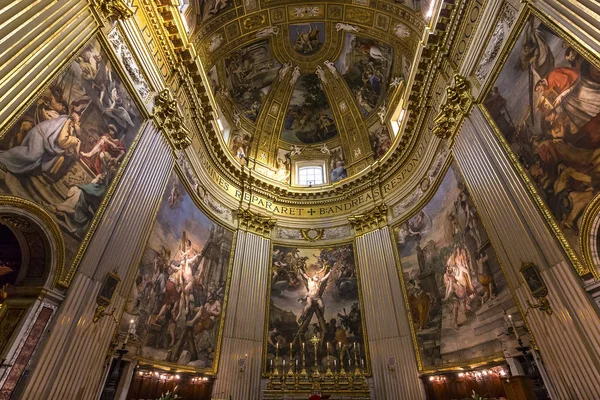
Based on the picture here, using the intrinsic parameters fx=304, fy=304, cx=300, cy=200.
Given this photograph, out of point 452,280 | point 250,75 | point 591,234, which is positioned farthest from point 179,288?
point 250,75

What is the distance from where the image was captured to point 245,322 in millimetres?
13312

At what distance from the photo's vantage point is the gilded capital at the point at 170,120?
10586 mm

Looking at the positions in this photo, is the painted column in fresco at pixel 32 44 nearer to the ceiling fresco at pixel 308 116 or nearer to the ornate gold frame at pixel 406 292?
the ornate gold frame at pixel 406 292

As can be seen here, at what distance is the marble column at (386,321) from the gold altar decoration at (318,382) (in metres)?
0.64

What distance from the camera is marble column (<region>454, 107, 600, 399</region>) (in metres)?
5.87

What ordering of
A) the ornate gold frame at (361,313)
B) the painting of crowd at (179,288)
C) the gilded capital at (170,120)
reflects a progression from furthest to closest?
the ornate gold frame at (361,313) < the gilded capital at (170,120) < the painting of crowd at (179,288)

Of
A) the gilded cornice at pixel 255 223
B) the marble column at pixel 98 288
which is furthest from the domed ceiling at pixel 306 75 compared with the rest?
the marble column at pixel 98 288

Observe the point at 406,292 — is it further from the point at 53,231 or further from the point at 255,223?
the point at 53,231

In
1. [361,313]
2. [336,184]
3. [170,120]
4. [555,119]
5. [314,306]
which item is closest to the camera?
[555,119]

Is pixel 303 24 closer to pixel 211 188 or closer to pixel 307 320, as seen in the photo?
pixel 211 188

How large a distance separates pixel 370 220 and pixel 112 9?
13228 mm

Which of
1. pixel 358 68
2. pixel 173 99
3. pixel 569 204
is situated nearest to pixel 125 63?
pixel 173 99

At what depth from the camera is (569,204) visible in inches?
247

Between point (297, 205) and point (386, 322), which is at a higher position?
point (297, 205)
